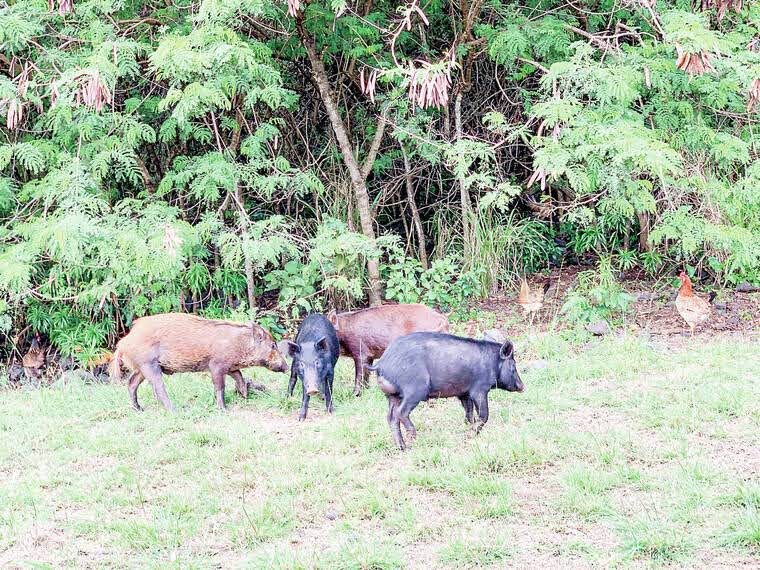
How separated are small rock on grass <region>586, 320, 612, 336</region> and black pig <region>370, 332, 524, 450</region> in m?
3.08

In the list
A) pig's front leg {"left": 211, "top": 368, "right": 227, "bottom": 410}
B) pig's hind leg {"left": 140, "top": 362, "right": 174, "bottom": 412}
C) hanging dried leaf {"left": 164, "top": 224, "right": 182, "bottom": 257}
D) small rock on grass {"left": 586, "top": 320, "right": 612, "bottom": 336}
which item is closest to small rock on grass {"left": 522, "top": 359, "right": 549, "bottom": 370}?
small rock on grass {"left": 586, "top": 320, "right": 612, "bottom": 336}

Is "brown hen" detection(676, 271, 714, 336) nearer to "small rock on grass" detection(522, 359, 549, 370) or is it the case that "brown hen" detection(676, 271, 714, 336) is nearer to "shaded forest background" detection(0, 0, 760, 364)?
"shaded forest background" detection(0, 0, 760, 364)

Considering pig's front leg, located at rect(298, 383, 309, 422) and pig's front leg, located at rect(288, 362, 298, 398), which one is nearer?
pig's front leg, located at rect(298, 383, 309, 422)

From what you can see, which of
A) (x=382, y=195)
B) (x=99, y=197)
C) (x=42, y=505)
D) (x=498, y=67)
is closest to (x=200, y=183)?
(x=99, y=197)

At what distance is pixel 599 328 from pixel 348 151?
3.62m

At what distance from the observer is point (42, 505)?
5633mm

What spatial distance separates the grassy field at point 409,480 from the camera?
4.77 metres

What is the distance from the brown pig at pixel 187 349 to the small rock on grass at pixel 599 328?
11.7ft

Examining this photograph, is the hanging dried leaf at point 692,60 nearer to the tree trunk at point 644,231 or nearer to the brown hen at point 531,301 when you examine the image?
the tree trunk at point 644,231

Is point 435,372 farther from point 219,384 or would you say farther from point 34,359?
point 34,359

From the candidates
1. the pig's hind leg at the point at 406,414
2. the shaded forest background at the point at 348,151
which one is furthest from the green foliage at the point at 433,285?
the pig's hind leg at the point at 406,414

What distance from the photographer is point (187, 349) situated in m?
7.59

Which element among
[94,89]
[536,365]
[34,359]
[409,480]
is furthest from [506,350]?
[34,359]

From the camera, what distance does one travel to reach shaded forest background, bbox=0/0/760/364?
8.80 metres
